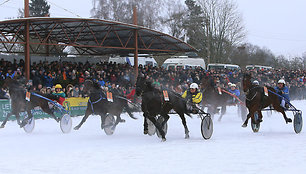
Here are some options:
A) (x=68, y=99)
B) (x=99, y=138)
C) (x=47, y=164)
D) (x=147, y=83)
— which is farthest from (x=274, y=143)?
(x=68, y=99)

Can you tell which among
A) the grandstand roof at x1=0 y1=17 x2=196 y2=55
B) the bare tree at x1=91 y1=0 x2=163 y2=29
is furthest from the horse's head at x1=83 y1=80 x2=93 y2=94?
the bare tree at x1=91 y1=0 x2=163 y2=29

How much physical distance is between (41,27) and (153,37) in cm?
689

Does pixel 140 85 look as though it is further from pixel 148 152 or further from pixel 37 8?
pixel 37 8

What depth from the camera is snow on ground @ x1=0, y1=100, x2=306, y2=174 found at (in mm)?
6562

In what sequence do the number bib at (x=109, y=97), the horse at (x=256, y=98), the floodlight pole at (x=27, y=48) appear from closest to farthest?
the number bib at (x=109, y=97)
the horse at (x=256, y=98)
the floodlight pole at (x=27, y=48)

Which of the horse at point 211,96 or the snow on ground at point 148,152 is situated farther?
the horse at point 211,96

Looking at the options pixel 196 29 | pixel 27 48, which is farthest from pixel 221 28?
pixel 27 48

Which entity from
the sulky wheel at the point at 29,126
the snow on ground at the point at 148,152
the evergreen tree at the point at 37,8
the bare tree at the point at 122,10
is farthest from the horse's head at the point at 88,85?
the evergreen tree at the point at 37,8

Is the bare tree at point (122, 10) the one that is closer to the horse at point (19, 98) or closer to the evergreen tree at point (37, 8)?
the evergreen tree at point (37, 8)

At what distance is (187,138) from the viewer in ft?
33.8

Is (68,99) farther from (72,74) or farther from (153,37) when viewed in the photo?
(153,37)

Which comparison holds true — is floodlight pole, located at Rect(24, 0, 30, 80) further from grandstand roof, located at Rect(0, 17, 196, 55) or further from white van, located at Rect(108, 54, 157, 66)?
white van, located at Rect(108, 54, 157, 66)

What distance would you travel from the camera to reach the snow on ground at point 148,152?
656 cm

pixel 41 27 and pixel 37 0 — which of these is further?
pixel 37 0
